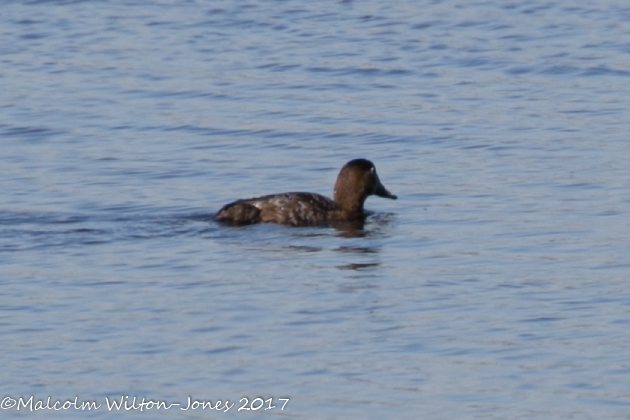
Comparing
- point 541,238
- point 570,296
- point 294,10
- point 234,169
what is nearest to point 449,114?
point 234,169

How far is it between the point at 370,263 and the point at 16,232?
297 cm

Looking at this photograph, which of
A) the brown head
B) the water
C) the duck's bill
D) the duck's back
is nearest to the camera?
the water

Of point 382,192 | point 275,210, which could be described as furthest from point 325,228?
point 382,192

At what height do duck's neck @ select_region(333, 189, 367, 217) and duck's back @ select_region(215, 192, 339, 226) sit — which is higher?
duck's back @ select_region(215, 192, 339, 226)

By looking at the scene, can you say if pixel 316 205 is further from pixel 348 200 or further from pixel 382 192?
pixel 382 192

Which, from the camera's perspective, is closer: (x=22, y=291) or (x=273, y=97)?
(x=22, y=291)

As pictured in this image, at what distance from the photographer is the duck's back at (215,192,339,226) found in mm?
13320

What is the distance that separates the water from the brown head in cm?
30

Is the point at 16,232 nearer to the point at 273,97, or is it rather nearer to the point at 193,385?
the point at 193,385

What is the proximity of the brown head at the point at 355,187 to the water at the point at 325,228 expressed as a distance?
0.30 m

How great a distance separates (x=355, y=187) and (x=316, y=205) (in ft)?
1.93

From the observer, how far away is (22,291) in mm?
11055

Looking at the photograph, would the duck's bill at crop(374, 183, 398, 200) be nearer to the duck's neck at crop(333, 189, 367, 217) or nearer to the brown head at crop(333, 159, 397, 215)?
the brown head at crop(333, 159, 397, 215)

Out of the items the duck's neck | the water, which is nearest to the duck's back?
the water
